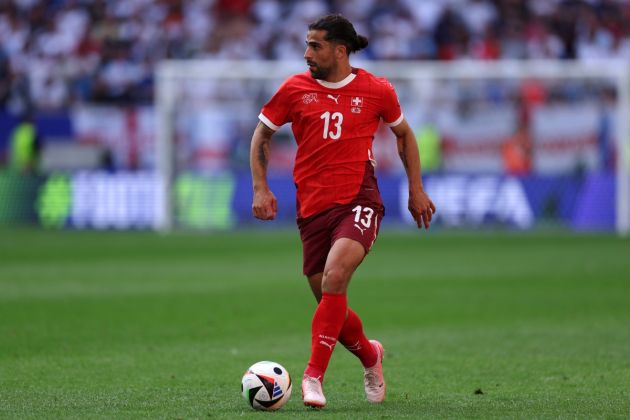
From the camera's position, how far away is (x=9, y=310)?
42.6 feet

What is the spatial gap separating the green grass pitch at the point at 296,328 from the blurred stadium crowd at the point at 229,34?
28.7 ft

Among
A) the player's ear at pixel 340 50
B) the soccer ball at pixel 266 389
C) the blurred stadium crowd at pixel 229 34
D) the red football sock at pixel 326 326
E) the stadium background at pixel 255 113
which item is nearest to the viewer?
the soccer ball at pixel 266 389

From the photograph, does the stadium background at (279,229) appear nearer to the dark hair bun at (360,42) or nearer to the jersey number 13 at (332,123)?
the jersey number 13 at (332,123)

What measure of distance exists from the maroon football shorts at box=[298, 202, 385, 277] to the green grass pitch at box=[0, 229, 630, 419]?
2.83ft

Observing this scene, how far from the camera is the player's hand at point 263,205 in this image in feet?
24.1

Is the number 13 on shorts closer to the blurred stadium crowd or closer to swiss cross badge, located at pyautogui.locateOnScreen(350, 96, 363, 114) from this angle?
Answer: swiss cross badge, located at pyautogui.locateOnScreen(350, 96, 363, 114)

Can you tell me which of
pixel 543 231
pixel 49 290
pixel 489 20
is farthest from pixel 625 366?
pixel 489 20

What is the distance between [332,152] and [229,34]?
964 inches

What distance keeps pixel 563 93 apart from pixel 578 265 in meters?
9.65

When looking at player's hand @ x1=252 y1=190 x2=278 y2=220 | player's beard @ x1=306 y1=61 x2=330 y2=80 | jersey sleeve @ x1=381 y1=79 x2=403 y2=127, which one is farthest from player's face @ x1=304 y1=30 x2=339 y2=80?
player's hand @ x1=252 y1=190 x2=278 y2=220

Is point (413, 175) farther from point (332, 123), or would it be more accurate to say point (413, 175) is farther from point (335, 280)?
point (335, 280)

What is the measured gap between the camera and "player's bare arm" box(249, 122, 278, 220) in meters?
7.36

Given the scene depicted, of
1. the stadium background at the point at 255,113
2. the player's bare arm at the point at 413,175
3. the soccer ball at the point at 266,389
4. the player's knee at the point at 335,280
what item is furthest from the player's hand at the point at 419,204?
the stadium background at the point at 255,113

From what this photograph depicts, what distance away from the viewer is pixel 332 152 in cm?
752
